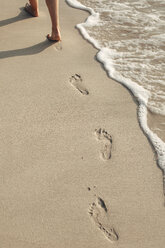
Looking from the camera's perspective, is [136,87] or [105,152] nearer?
[105,152]

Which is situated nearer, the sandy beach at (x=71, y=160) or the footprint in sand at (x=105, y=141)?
the sandy beach at (x=71, y=160)

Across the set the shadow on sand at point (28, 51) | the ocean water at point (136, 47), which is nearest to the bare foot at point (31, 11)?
the ocean water at point (136, 47)

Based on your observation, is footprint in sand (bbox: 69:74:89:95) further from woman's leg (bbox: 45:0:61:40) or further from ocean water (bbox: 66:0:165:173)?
woman's leg (bbox: 45:0:61:40)

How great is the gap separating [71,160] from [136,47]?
5.32ft

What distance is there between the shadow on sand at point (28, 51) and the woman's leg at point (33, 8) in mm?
593

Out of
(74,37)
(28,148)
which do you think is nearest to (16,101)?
(28,148)

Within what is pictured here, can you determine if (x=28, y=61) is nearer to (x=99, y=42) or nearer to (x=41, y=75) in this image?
(x=41, y=75)

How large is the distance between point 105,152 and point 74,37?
160cm

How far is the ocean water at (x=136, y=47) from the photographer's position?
230 centimetres

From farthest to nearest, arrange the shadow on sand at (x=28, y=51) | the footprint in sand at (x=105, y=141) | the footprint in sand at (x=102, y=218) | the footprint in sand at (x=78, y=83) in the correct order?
the shadow on sand at (x=28, y=51)
the footprint in sand at (x=78, y=83)
the footprint in sand at (x=105, y=141)
the footprint in sand at (x=102, y=218)

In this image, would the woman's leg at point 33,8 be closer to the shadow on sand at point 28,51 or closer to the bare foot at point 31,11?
the bare foot at point 31,11

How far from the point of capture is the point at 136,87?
A: 2506 millimetres

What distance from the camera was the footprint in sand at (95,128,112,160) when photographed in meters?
1.96

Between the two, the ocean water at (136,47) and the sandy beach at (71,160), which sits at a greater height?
the ocean water at (136,47)
